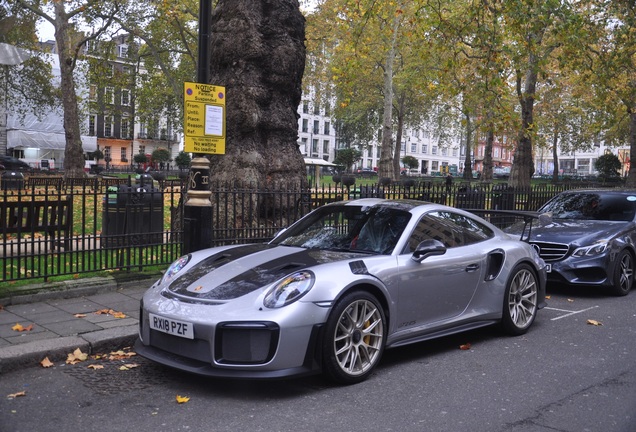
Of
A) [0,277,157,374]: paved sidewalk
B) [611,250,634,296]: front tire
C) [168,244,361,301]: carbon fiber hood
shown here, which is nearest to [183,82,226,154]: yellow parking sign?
[168,244,361,301]: carbon fiber hood

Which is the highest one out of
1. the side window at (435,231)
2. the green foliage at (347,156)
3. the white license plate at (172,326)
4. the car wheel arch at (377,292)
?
the green foliage at (347,156)

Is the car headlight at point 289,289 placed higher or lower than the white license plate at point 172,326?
higher

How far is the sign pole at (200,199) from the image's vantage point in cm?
698

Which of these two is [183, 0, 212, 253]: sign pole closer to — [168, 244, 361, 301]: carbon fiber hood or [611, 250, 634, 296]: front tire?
[168, 244, 361, 301]: carbon fiber hood

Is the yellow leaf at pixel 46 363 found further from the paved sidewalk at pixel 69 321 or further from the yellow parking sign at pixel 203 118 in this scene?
the yellow parking sign at pixel 203 118

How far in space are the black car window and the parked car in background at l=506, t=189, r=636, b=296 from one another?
7.22ft

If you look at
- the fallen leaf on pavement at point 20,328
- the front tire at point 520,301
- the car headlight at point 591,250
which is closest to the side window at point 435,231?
the front tire at point 520,301

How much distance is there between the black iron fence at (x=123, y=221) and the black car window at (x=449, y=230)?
3531 millimetres

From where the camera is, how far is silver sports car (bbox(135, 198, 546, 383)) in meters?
4.66

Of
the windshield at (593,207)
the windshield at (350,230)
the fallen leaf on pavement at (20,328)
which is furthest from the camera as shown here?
the windshield at (593,207)

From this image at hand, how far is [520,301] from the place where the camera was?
685cm

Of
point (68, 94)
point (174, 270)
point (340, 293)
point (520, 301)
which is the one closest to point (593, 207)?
point (520, 301)

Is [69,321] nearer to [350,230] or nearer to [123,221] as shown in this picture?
[350,230]

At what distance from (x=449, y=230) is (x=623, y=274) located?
14.3ft
